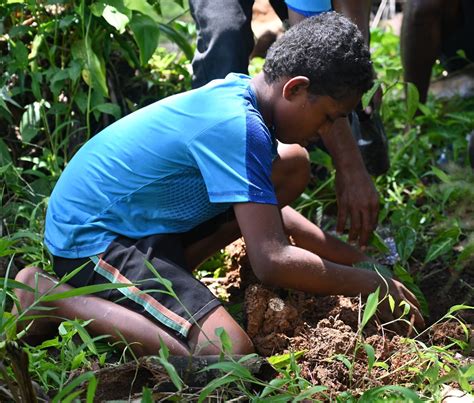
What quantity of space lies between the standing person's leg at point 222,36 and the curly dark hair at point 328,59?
0.67 meters

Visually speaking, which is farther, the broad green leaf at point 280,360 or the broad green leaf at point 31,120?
the broad green leaf at point 31,120

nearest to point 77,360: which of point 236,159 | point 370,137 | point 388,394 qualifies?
point 236,159

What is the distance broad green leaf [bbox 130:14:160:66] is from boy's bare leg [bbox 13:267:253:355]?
1.04 metres

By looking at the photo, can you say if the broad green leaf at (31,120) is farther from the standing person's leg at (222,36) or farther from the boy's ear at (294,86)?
the boy's ear at (294,86)

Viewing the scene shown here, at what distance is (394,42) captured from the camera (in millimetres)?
5691

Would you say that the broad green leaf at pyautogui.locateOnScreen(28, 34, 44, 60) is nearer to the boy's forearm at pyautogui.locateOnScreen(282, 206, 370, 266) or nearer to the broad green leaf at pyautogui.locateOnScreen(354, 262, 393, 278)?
the boy's forearm at pyautogui.locateOnScreen(282, 206, 370, 266)

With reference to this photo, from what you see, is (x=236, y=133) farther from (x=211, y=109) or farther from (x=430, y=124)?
(x=430, y=124)

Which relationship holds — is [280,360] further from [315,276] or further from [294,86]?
[294,86]

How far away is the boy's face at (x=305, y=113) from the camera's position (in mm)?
2529

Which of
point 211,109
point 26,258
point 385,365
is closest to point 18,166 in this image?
point 26,258

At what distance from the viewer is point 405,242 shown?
126 inches

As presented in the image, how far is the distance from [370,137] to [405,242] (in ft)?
1.67

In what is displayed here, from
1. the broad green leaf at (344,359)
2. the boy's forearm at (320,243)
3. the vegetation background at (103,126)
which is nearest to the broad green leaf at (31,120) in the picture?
the vegetation background at (103,126)

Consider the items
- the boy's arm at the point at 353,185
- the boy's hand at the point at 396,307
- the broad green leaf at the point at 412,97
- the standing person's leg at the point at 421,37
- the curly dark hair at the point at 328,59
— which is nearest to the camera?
the curly dark hair at the point at 328,59
